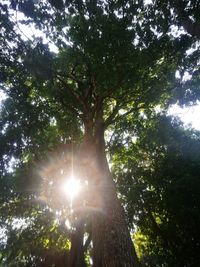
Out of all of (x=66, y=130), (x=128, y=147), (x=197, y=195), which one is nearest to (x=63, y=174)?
(x=66, y=130)

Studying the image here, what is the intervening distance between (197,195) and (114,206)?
26.8 feet

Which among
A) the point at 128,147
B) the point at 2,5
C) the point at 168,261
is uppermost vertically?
the point at 128,147

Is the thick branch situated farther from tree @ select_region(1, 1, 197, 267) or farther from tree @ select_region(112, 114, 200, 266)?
tree @ select_region(112, 114, 200, 266)

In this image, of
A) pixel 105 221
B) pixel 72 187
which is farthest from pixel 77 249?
pixel 105 221

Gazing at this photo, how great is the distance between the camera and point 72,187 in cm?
1628

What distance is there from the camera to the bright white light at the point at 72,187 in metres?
16.2

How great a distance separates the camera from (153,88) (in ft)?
40.0

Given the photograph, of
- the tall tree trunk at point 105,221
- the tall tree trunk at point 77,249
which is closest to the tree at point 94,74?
the tall tree trunk at point 105,221

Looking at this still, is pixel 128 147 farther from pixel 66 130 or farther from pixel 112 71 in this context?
pixel 112 71

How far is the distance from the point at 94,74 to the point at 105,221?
6.76m

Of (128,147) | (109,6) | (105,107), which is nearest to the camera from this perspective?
(109,6)

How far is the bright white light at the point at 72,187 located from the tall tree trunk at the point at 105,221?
5866mm

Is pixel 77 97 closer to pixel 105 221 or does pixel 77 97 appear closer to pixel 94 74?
pixel 94 74

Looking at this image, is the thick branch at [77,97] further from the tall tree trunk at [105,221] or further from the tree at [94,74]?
the tall tree trunk at [105,221]
